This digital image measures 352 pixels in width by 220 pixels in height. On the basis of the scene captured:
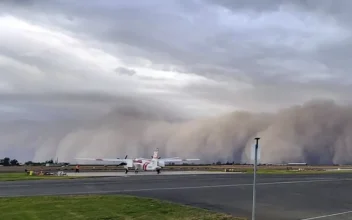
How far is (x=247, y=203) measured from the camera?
2584 centimetres

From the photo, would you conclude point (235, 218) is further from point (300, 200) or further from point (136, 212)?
point (300, 200)

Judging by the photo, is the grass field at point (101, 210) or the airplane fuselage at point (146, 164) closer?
the grass field at point (101, 210)

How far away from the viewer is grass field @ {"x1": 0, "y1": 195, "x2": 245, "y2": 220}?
63.0 ft

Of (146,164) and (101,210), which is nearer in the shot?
(101,210)

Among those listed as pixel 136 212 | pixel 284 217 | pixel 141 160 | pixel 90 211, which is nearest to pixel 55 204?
pixel 90 211

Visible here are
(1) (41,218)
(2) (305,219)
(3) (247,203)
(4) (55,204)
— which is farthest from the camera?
(3) (247,203)

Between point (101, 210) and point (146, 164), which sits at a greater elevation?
point (146, 164)

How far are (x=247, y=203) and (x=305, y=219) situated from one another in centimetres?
635

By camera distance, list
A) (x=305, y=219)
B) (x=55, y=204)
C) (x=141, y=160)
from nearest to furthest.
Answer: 1. (x=305, y=219)
2. (x=55, y=204)
3. (x=141, y=160)

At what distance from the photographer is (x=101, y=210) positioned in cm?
2078

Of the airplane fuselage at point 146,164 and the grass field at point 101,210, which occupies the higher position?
the airplane fuselage at point 146,164

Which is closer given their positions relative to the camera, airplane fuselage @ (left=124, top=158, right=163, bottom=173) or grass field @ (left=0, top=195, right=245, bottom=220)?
grass field @ (left=0, top=195, right=245, bottom=220)

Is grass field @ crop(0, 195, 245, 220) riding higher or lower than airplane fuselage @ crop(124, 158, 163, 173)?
lower

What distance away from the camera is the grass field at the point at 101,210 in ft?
63.0
